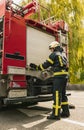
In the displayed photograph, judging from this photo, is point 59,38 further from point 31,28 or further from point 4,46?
point 4,46

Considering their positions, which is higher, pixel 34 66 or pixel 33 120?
pixel 34 66

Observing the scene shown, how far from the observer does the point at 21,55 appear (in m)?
6.68

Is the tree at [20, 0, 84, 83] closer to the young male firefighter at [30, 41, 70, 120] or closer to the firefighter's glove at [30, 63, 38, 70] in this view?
the firefighter's glove at [30, 63, 38, 70]

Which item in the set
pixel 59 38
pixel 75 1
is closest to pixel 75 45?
pixel 75 1

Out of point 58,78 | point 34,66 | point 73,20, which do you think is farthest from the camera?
point 73,20

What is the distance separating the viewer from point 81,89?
1817 cm

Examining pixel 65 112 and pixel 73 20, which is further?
pixel 73 20

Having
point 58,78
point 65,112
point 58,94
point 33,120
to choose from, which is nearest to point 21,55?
point 58,78

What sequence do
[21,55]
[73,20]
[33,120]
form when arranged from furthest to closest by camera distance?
1. [73,20]
2. [21,55]
3. [33,120]

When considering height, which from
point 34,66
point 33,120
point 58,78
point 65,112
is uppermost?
point 34,66

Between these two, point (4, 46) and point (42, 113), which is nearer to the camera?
point (4, 46)

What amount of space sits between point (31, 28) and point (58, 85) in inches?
66.5

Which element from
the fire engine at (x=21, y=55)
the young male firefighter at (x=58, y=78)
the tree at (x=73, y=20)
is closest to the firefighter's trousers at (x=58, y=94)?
the young male firefighter at (x=58, y=78)

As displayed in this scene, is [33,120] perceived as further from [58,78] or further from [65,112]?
[58,78]
